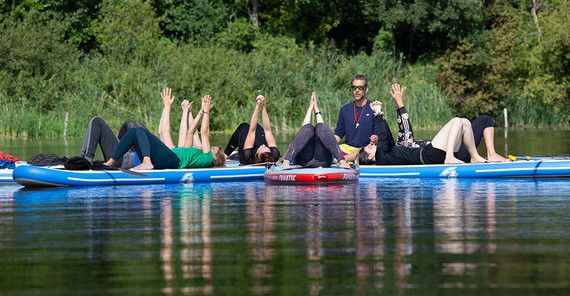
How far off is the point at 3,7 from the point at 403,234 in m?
35.8

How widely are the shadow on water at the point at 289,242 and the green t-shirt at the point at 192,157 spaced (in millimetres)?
1878

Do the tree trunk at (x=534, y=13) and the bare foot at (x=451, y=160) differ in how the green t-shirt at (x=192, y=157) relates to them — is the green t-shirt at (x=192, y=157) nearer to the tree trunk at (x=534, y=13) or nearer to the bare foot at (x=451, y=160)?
the bare foot at (x=451, y=160)

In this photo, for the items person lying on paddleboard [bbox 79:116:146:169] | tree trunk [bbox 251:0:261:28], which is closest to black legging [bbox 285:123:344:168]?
person lying on paddleboard [bbox 79:116:146:169]

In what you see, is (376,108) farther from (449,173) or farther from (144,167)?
(144,167)

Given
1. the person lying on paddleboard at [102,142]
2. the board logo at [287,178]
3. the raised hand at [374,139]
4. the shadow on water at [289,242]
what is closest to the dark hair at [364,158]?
the raised hand at [374,139]

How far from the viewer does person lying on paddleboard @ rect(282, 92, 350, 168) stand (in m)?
12.2

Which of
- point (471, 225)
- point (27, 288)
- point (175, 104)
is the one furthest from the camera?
point (175, 104)

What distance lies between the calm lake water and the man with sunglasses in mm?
2466

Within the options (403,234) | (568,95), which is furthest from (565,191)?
(568,95)

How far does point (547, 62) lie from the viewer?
37125mm

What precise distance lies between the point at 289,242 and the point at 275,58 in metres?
31.5

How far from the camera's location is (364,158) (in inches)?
534

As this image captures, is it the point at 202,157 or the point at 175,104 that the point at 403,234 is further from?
the point at 175,104

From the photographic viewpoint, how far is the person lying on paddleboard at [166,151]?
1231 cm
